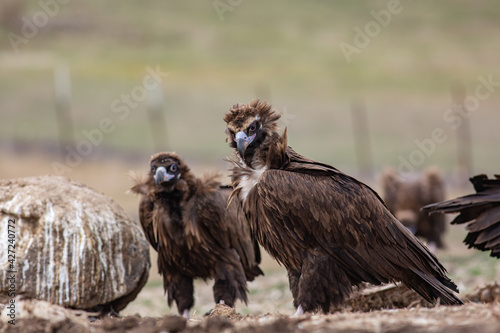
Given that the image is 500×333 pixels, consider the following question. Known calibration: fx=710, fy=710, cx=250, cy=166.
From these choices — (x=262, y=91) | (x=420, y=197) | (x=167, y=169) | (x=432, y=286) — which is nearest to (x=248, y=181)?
(x=167, y=169)

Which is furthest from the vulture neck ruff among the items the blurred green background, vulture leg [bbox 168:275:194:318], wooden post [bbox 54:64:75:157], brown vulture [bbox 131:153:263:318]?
wooden post [bbox 54:64:75:157]

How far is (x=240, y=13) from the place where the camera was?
178ft

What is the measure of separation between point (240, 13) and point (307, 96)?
19.7 meters

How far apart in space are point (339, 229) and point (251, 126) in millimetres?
1297

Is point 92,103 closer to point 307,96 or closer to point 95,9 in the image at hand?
point 307,96

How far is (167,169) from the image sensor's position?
26.8 ft

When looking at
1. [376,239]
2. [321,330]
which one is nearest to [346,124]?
[376,239]

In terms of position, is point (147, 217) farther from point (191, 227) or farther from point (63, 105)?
point (63, 105)

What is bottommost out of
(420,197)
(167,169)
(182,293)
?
(182,293)

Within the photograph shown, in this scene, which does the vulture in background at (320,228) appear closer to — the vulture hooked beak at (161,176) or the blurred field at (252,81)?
the vulture hooked beak at (161,176)

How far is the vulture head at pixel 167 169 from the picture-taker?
26.5 ft

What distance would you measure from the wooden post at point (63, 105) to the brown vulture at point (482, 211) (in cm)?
1988

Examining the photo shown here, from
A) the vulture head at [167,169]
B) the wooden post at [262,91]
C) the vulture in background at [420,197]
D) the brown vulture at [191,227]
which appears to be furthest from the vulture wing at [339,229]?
the wooden post at [262,91]

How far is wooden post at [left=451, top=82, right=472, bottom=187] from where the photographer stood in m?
23.1
